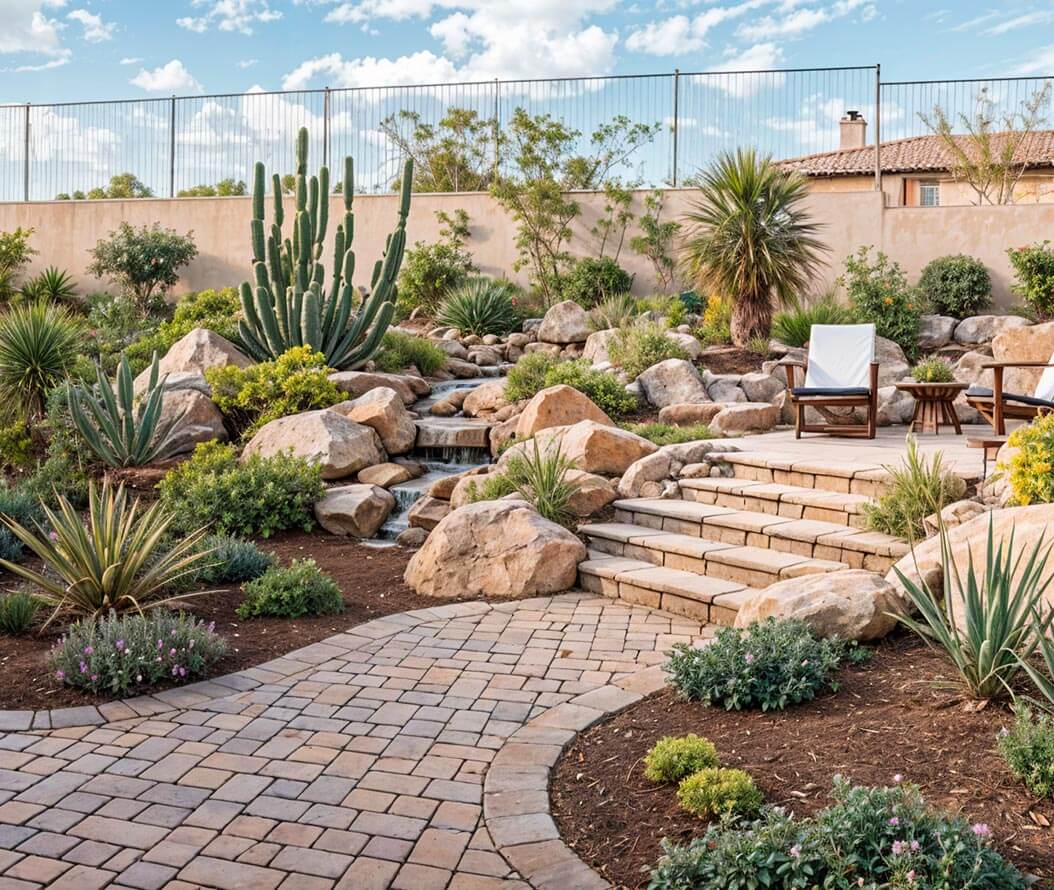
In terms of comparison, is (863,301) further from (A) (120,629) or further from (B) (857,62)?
(A) (120,629)

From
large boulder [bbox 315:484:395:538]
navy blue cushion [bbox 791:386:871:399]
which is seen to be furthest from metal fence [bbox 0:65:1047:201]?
large boulder [bbox 315:484:395:538]

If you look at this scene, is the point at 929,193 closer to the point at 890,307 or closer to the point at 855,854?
the point at 890,307

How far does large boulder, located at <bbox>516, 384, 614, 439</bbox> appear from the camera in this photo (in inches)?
361

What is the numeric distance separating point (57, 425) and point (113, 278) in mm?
10808

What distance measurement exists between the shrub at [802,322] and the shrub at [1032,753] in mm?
9974

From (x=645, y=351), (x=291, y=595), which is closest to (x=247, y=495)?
(x=291, y=595)

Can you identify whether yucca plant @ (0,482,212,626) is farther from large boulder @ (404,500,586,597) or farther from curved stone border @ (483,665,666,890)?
curved stone border @ (483,665,666,890)

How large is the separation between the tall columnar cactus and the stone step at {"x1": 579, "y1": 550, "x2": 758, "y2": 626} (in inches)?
245

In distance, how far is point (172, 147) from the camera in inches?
783

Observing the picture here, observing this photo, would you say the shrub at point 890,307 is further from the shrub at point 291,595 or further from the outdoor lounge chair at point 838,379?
the shrub at point 291,595

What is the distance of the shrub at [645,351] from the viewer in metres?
11.5

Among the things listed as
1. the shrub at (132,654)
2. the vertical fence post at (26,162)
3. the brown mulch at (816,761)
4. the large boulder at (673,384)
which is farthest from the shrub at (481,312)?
the brown mulch at (816,761)

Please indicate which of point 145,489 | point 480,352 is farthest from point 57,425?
point 480,352

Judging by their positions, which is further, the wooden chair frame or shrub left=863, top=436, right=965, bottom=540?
the wooden chair frame
